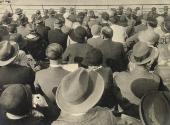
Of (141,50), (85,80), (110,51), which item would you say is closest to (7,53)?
(141,50)

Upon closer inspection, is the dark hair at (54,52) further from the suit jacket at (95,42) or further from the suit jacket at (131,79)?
the suit jacket at (95,42)

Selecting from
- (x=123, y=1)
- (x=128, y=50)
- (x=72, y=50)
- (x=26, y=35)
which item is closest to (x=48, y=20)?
(x=26, y=35)

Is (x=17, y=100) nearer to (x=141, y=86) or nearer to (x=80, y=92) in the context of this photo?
(x=80, y=92)

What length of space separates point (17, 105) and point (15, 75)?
2298 millimetres

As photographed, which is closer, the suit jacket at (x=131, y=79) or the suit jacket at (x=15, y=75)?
the suit jacket at (x=131, y=79)

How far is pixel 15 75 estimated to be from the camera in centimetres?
736

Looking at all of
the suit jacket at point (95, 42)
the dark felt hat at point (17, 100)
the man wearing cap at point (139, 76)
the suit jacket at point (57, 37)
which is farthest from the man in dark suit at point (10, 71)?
the suit jacket at point (57, 37)

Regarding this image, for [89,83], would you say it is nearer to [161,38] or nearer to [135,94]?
[135,94]

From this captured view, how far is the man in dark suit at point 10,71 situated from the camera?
7340 millimetres

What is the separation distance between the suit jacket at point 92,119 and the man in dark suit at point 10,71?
228 centimetres

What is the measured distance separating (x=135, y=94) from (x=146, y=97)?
2.23 m

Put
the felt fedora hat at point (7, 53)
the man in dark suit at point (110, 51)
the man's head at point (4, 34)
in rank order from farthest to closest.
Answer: the man's head at point (4, 34) → the man in dark suit at point (110, 51) → the felt fedora hat at point (7, 53)

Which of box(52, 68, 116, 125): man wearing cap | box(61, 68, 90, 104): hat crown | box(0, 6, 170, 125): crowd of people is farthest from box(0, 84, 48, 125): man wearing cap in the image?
box(61, 68, 90, 104): hat crown

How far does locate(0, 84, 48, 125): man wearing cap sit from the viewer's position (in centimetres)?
512
